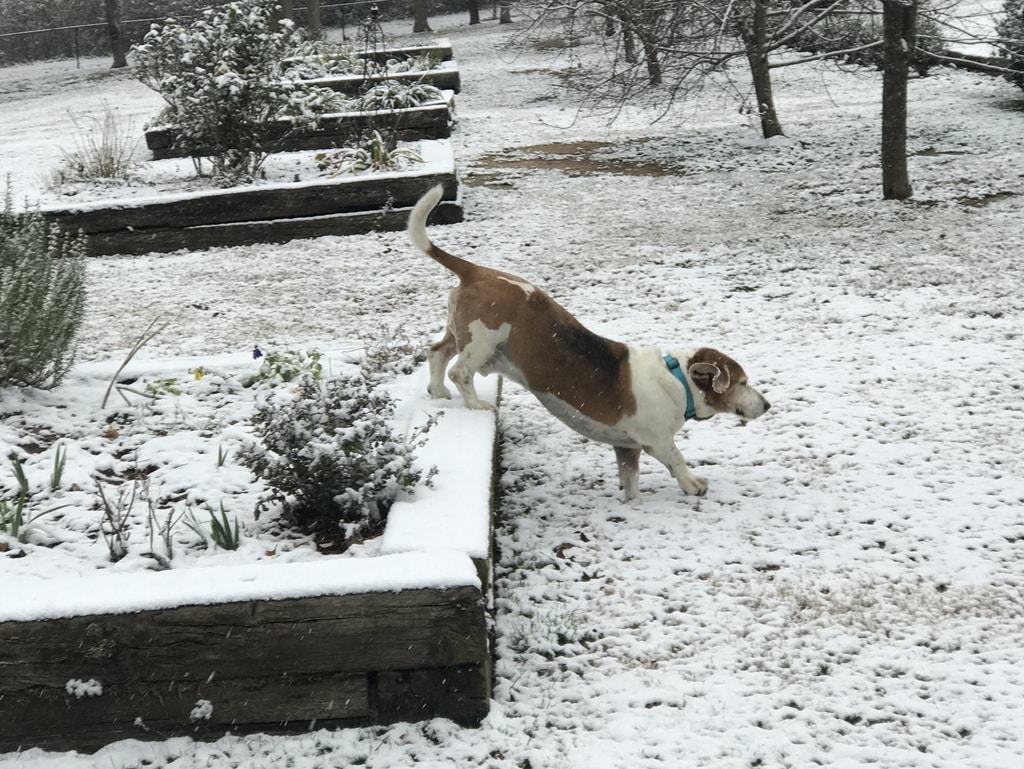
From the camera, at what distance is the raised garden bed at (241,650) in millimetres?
3047

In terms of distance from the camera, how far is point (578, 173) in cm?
1170

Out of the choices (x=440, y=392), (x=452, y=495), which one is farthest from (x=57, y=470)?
(x=440, y=392)

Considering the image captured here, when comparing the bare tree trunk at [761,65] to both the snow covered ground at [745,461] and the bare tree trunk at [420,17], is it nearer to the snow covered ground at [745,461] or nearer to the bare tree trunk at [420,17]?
the snow covered ground at [745,461]

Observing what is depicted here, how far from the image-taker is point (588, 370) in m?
4.58

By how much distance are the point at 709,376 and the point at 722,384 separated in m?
0.07

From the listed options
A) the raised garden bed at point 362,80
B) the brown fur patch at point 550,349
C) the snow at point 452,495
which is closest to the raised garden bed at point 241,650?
the snow at point 452,495

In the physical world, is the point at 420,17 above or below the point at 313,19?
above

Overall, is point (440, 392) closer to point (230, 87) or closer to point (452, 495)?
point (452, 495)

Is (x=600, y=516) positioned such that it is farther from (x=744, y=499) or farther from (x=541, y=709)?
(x=541, y=709)

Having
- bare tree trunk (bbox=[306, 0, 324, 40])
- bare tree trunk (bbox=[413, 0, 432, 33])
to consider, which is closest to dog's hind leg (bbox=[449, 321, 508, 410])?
bare tree trunk (bbox=[306, 0, 324, 40])

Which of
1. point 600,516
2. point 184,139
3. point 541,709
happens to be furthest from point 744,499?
point 184,139

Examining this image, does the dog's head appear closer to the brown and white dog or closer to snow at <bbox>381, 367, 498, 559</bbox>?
the brown and white dog

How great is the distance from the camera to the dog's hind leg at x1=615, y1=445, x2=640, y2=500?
15.5 feet

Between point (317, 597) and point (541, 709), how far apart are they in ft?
2.82
